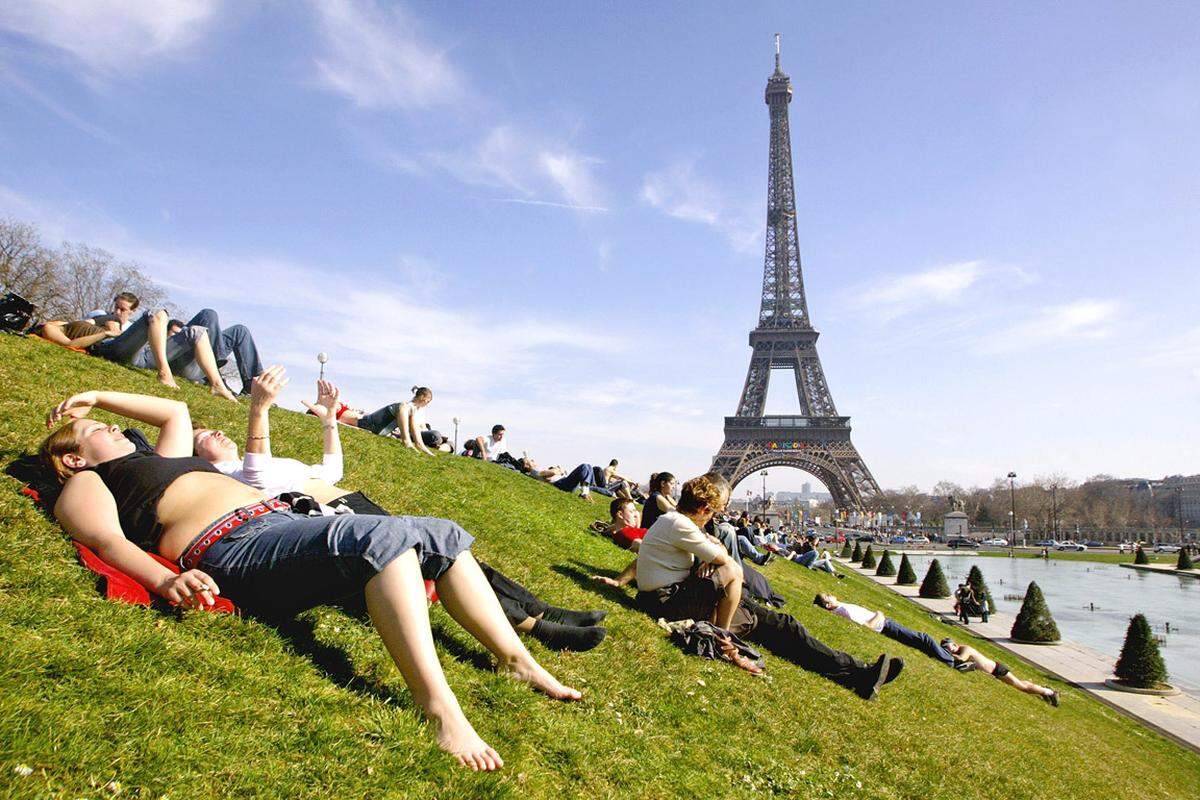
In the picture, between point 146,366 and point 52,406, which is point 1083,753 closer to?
point 52,406

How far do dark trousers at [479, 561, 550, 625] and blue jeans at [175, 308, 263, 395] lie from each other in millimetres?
6091

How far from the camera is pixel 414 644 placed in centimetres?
274

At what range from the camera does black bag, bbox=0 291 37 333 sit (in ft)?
24.5

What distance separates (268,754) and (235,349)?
764cm

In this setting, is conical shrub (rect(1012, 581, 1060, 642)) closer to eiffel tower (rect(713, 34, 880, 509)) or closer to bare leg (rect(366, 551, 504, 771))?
bare leg (rect(366, 551, 504, 771))

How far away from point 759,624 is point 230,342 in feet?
23.1

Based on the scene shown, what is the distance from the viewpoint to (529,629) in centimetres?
425

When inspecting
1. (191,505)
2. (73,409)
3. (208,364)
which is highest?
(208,364)

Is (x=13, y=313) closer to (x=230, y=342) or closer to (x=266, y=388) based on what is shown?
(x=230, y=342)

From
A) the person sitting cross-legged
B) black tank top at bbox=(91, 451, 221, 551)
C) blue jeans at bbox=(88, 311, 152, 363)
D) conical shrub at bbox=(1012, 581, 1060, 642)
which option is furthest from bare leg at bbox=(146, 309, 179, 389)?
conical shrub at bbox=(1012, 581, 1060, 642)

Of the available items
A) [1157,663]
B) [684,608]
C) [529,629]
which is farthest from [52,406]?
[1157,663]

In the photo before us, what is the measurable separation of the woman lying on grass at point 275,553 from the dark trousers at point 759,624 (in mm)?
2281

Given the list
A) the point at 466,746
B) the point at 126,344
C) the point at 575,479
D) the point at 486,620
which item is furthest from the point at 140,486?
the point at 575,479

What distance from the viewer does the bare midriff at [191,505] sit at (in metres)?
3.13
